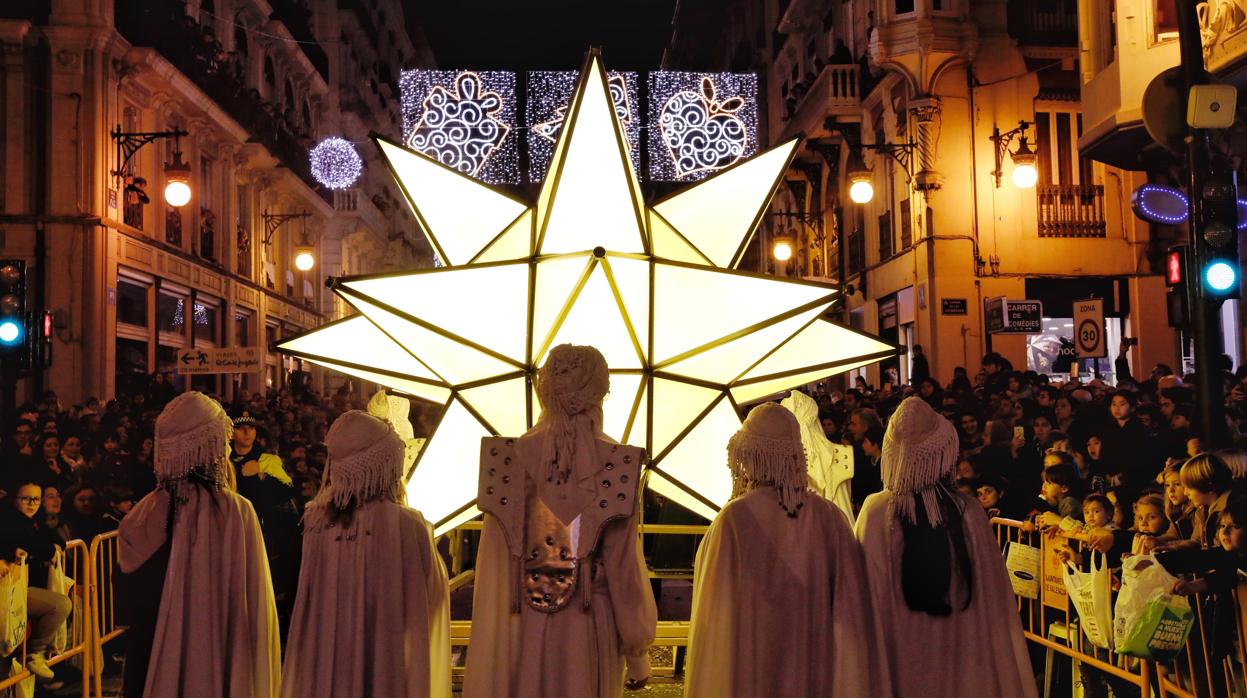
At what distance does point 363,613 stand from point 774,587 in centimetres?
169

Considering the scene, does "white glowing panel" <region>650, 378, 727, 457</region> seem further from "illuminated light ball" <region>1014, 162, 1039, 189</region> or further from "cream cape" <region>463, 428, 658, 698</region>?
"illuminated light ball" <region>1014, 162, 1039, 189</region>

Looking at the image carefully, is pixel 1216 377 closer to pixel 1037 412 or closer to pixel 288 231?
pixel 1037 412

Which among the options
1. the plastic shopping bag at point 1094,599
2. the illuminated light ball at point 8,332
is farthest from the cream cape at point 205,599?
the illuminated light ball at point 8,332

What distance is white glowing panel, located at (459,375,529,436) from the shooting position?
743cm

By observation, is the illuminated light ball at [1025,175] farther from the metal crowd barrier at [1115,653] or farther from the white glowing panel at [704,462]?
the white glowing panel at [704,462]

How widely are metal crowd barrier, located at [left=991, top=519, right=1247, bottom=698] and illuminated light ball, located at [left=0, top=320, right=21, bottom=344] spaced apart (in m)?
9.94

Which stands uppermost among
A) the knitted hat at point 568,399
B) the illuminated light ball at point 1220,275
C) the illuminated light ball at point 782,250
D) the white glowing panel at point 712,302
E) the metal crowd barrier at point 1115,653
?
the illuminated light ball at point 782,250

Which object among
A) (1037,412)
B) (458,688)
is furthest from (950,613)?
(1037,412)

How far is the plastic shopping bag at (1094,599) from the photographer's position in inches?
244

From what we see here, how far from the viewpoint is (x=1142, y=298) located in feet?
71.2

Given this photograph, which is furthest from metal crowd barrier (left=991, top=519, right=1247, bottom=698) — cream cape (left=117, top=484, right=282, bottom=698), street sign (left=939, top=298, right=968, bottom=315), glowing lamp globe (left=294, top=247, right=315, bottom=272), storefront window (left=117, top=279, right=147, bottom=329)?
glowing lamp globe (left=294, top=247, right=315, bottom=272)

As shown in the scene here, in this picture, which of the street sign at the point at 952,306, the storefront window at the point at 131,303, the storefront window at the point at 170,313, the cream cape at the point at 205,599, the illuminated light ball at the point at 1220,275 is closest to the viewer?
the cream cape at the point at 205,599

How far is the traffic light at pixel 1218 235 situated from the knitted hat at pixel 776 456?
192 inches

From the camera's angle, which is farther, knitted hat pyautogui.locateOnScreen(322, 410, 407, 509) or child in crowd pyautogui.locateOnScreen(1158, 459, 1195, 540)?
→ child in crowd pyautogui.locateOnScreen(1158, 459, 1195, 540)
